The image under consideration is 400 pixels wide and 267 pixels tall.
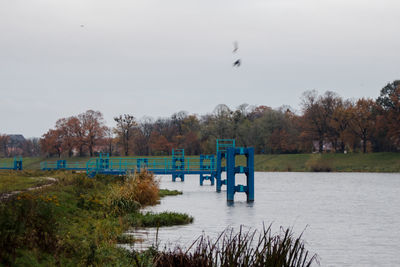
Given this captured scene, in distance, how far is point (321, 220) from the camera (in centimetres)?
2506

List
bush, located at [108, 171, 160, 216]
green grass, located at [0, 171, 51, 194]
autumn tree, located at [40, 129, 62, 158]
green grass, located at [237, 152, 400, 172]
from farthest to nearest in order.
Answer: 1. autumn tree, located at [40, 129, 62, 158]
2. green grass, located at [237, 152, 400, 172]
3. green grass, located at [0, 171, 51, 194]
4. bush, located at [108, 171, 160, 216]

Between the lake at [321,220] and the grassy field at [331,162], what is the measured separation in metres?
39.5

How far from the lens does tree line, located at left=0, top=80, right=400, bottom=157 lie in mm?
89062

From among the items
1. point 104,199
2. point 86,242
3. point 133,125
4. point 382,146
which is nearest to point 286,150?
point 382,146

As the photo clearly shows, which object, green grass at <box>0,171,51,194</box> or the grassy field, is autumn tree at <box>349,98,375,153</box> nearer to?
the grassy field

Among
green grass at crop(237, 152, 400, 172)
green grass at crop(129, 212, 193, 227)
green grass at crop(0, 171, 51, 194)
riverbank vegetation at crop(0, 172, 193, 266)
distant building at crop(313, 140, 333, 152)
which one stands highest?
distant building at crop(313, 140, 333, 152)

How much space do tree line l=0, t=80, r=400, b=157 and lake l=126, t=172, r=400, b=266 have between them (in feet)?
162

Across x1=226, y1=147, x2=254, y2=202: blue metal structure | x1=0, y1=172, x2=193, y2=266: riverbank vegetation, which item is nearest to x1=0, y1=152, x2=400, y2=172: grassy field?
x1=226, y1=147, x2=254, y2=202: blue metal structure

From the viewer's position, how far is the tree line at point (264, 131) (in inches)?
3506

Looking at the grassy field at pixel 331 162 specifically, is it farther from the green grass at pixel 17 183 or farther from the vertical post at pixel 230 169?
the green grass at pixel 17 183

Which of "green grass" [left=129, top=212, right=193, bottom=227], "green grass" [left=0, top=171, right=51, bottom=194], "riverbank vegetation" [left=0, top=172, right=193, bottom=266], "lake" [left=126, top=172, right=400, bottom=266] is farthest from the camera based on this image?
"green grass" [left=0, top=171, right=51, bottom=194]

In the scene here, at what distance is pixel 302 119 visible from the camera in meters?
97.0

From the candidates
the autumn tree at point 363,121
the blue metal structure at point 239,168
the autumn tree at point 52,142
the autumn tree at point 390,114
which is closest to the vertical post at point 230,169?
the blue metal structure at point 239,168

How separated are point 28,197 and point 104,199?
34.8ft
